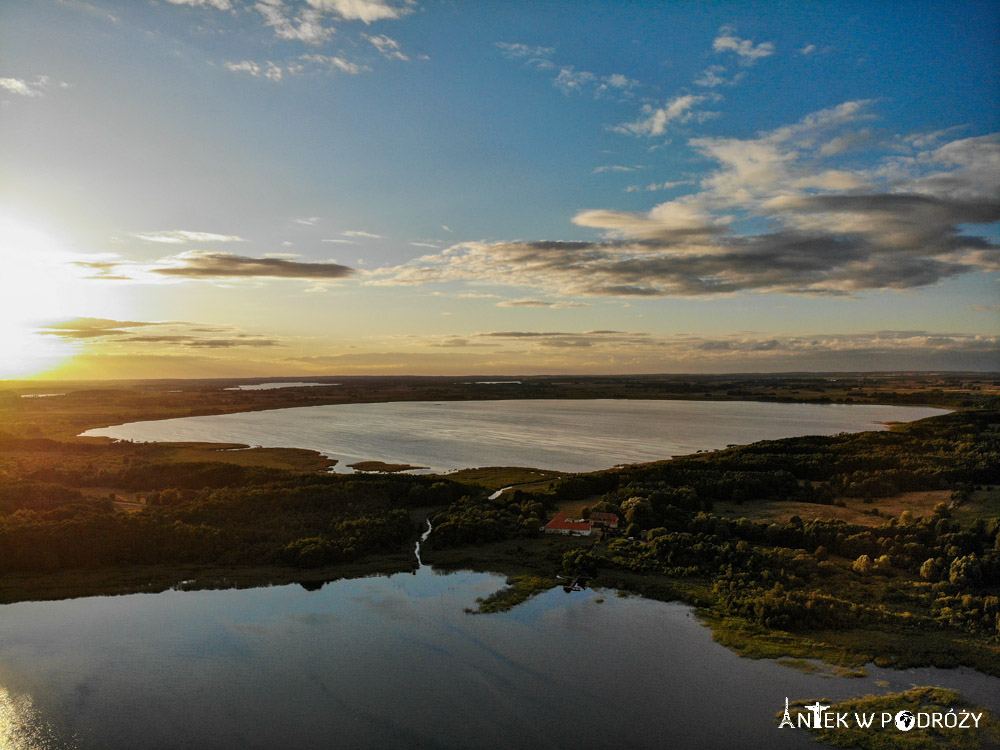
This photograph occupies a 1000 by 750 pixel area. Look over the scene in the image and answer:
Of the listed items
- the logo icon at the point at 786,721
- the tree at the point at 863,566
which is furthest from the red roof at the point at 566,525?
the logo icon at the point at 786,721

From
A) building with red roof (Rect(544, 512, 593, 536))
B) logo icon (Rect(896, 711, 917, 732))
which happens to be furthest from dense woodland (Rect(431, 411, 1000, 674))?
logo icon (Rect(896, 711, 917, 732))

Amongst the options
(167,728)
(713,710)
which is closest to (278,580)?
(167,728)

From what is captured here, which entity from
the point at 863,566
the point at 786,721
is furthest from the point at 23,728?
the point at 863,566

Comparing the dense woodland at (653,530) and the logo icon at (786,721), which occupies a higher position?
the dense woodland at (653,530)

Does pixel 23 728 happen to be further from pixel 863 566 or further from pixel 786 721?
pixel 863 566

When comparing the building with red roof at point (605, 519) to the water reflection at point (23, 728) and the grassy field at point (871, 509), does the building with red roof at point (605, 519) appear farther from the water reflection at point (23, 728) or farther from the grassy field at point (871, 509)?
the water reflection at point (23, 728)

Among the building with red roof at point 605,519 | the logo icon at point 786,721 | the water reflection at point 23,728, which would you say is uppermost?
the building with red roof at point 605,519

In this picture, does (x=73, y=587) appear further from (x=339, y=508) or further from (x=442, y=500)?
(x=442, y=500)
